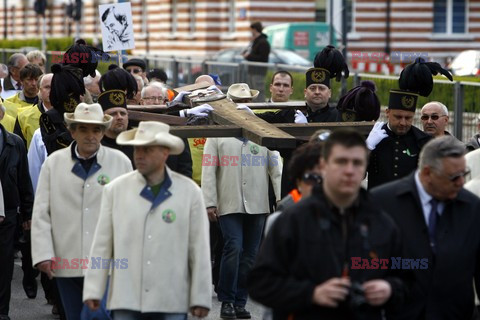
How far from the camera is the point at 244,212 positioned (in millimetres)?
11375

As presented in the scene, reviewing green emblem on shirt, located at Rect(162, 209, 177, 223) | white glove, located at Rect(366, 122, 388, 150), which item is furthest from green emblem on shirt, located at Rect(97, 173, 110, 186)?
white glove, located at Rect(366, 122, 388, 150)

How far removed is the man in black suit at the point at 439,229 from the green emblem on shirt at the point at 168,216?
49.8 inches

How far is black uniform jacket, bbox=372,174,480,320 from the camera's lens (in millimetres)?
6953

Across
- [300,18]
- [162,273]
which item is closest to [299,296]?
[162,273]

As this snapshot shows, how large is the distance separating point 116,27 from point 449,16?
35143 millimetres

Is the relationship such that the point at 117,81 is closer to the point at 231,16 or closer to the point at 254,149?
the point at 254,149

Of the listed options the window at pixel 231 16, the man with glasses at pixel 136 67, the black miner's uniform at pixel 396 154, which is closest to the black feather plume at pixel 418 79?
the black miner's uniform at pixel 396 154

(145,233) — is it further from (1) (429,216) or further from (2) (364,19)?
(2) (364,19)

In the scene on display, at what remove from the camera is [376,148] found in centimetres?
964

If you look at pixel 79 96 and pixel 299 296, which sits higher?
pixel 79 96

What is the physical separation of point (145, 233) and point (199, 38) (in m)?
44.4

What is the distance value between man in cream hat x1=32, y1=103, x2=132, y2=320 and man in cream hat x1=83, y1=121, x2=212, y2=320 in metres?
1.11

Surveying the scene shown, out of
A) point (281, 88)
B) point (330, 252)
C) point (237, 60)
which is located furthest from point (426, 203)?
point (237, 60)

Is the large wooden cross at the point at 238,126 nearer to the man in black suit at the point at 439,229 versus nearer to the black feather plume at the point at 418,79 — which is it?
the black feather plume at the point at 418,79
